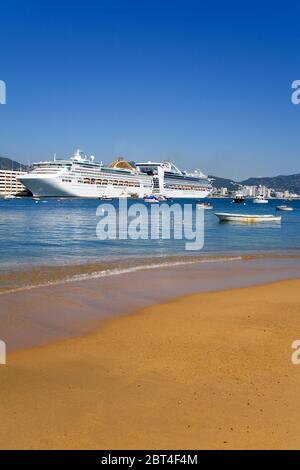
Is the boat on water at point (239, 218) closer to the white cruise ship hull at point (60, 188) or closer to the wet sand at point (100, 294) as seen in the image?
the wet sand at point (100, 294)

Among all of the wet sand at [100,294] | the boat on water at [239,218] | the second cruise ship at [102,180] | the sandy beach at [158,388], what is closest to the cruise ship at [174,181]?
the second cruise ship at [102,180]

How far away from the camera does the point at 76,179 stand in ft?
383

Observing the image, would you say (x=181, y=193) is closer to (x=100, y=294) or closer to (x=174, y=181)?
(x=174, y=181)

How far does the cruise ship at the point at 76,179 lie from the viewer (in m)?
114

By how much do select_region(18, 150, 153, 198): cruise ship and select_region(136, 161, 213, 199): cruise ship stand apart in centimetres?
1521

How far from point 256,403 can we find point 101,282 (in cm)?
908

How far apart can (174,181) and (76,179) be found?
40.3m

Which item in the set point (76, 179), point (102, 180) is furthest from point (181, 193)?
point (76, 179)

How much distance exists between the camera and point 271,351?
24.4ft

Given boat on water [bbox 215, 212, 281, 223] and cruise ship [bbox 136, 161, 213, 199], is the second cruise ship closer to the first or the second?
cruise ship [bbox 136, 161, 213, 199]

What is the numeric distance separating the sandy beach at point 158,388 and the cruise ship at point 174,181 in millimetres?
135586

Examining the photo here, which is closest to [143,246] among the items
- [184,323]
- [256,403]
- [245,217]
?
[184,323]

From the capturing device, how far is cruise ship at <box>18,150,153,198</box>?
113938mm
